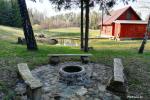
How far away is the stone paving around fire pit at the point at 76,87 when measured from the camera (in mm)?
6273

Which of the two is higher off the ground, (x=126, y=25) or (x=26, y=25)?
(x=26, y=25)

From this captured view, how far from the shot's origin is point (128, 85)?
24.0ft

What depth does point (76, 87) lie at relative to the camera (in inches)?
272

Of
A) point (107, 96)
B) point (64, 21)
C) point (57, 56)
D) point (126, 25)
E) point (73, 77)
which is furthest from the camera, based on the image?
point (64, 21)

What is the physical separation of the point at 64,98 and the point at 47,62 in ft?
12.7

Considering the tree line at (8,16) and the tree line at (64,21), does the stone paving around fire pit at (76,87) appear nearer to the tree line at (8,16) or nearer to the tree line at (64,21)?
the tree line at (64,21)

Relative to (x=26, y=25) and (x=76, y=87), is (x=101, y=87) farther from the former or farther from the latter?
(x=26, y=25)

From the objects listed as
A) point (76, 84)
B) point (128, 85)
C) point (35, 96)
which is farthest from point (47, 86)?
point (128, 85)

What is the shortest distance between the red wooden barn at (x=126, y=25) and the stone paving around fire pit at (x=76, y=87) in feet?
87.2

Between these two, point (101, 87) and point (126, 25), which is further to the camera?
point (126, 25)

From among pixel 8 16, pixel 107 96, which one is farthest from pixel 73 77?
pixel 8 16

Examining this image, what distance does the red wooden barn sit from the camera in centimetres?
3444

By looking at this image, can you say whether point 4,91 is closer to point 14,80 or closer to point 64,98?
point 14,80

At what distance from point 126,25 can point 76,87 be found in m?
29.2
